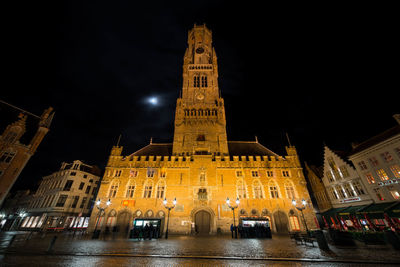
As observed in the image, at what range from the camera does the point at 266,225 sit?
17641mm

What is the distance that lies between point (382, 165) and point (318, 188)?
44.8ft

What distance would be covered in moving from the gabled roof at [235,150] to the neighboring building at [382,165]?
38.4ft

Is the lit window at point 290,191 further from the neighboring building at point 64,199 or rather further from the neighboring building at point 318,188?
the neighboring building at point 64,199

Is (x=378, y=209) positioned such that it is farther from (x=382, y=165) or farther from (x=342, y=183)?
(x=342, y=183)

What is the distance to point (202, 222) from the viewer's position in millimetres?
21844

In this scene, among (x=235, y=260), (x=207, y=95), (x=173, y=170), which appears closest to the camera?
(x=235, y=260)

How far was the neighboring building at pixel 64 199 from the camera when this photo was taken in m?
29.9

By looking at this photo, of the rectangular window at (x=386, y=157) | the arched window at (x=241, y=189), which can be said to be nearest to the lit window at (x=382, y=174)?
the rectangular window at (x=386, y=157)

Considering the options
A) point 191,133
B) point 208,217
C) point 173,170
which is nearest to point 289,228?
point 208,217

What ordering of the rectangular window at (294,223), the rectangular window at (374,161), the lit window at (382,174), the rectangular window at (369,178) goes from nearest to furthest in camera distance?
the lit window at (382,174), the rectangular window at (294,223), the rectangular window at (374,161), the rectangular window at (369,178)

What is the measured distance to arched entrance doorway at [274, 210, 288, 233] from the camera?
69.8 feet

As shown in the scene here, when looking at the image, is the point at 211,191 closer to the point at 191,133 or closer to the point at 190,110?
the point at 191,133

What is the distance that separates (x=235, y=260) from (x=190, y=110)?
1029 inches

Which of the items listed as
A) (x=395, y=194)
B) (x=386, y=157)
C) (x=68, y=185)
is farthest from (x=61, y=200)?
(x=386, y=157)
